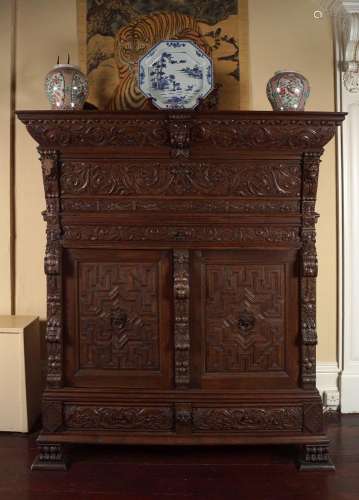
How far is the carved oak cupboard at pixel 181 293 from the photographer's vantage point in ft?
8.16

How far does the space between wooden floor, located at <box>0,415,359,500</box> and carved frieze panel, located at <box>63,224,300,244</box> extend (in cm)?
111

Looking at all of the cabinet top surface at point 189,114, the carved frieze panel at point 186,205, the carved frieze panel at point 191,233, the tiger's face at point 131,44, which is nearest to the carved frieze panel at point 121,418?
the carved frieze panel at point 191,233

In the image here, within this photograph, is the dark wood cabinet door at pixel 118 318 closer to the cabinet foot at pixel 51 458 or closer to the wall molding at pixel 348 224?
the cabinet foot at pixel 51 458

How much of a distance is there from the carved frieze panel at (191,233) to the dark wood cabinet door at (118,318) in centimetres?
8

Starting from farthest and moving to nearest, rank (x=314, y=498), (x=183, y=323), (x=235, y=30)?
(x=235, y=30) < (x=183, y=323) < (x=314, y=498)

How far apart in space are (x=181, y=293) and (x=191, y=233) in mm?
294

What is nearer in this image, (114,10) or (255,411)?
(255,411)

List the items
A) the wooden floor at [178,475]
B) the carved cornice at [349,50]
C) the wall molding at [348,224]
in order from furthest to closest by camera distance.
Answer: the wall molding at [348,224]
the carved cornice at [349,50]
the wooden floor at [178,475]

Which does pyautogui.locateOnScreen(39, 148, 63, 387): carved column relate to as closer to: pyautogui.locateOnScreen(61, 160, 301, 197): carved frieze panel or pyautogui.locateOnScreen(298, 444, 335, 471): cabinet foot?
pyautogui.locateOnScreen(61, 160, 301, 197): carved frieze panel

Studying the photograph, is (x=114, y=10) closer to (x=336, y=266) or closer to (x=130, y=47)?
(x=130, y=47)

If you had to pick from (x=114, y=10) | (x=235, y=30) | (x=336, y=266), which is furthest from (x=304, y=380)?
(x=114, y=10)

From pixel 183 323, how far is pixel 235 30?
6.06ft

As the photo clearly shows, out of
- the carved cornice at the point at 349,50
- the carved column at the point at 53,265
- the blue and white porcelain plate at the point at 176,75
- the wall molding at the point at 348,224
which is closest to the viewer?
the carved column at the point at 53,265

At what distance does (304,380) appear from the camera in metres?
2.53
